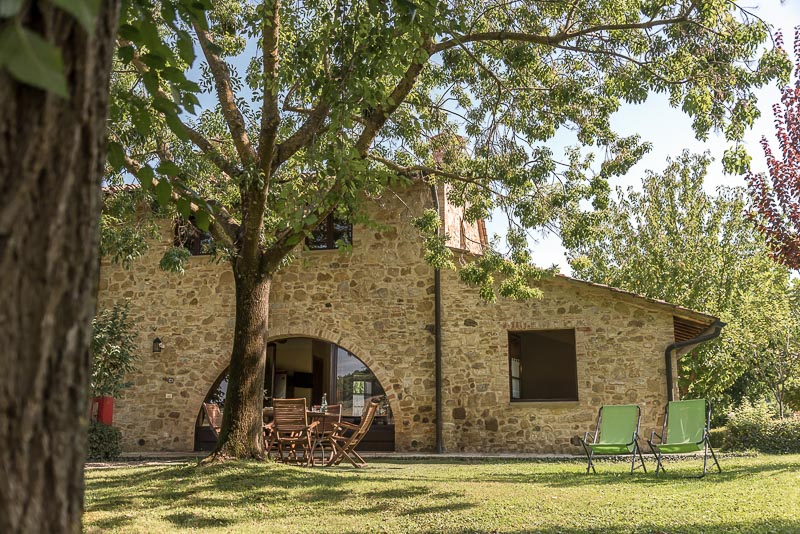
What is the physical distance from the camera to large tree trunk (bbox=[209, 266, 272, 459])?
7.96 m

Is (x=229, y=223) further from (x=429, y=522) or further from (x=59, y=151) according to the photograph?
(x=59, y=151)

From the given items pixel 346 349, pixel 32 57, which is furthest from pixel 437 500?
pixel 346 349

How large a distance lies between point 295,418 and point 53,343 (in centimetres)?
856

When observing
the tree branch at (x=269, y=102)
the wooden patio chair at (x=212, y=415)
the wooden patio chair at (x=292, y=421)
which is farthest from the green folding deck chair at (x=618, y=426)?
the wooden patio chair at (x=212, y=415)

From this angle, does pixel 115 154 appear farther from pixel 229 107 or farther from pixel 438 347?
pixel 438 347

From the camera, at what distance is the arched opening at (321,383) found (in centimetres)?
1266

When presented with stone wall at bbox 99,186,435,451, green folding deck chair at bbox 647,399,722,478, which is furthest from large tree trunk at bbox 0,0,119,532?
stone wall at bbox 99,186,435,451

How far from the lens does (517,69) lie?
8031 millimetres

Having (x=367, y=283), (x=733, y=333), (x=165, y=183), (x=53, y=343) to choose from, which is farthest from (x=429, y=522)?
(x=733, y=333)

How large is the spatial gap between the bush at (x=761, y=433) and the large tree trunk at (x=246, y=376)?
8394 mm

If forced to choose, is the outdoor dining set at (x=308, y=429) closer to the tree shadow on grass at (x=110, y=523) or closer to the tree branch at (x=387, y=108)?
the tree branch at (x=387, y=108)

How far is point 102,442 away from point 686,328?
363 inches

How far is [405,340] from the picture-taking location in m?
12.5

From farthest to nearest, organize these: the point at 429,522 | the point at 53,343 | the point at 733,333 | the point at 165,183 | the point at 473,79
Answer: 1. the point at 733,333
2. the point at 473,79
3. the point at 429,522
4. the point at 165,183
5. the point at 53,343
